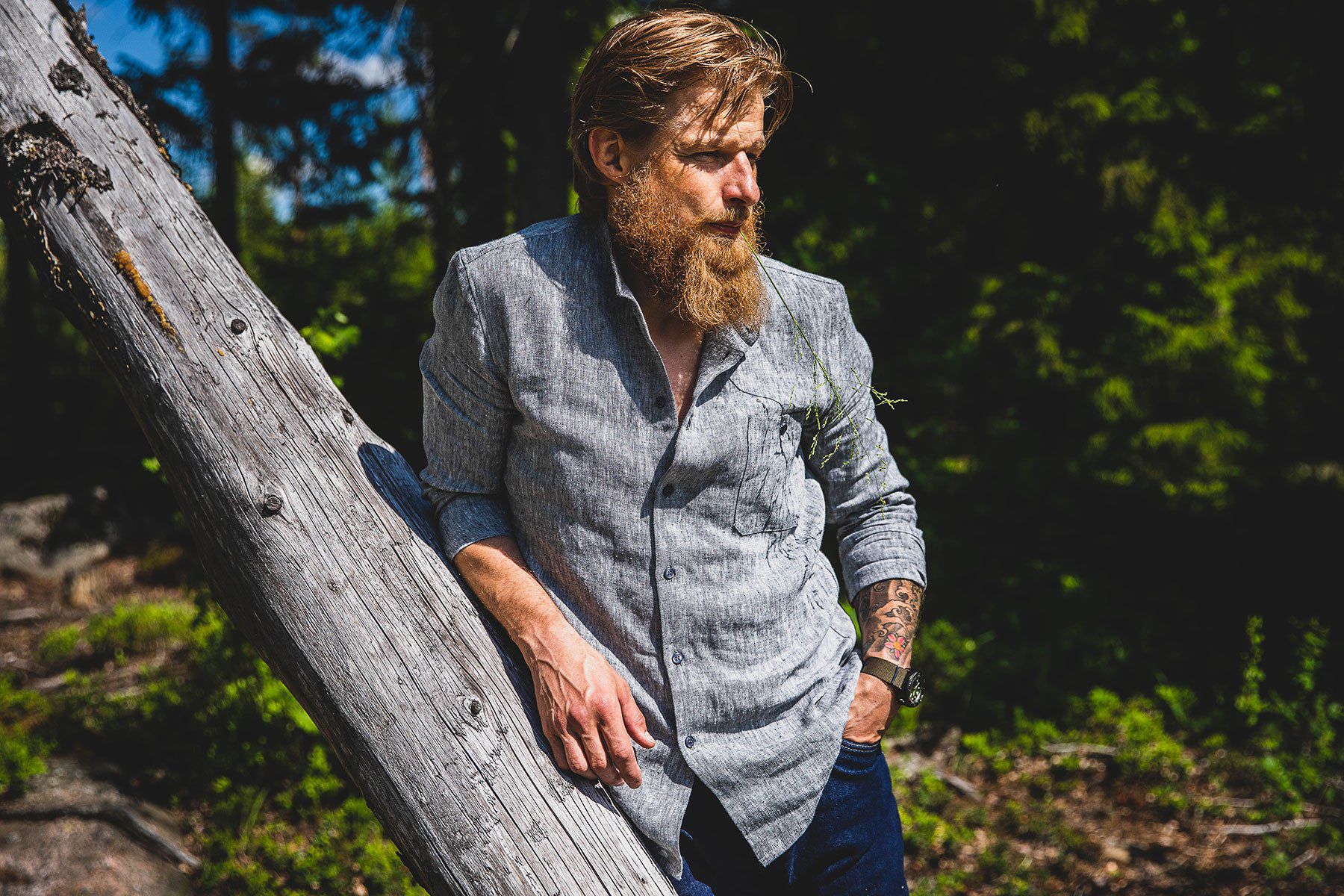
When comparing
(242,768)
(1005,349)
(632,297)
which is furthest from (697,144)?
(1005,349)

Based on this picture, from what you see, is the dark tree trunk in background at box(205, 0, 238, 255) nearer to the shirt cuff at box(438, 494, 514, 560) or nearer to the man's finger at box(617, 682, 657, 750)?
the shirt cuff at box(438, 494, 514, 560)

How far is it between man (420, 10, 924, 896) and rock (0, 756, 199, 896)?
9.84ft

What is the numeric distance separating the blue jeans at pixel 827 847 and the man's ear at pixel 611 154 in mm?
1125

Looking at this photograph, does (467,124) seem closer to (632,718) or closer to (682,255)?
(682,255)

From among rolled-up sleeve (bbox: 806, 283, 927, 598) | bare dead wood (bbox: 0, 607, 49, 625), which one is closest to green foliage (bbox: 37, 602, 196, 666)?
bare dead wood (bbox: 0, 607, 49, 625)

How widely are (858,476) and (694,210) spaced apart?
69 cm

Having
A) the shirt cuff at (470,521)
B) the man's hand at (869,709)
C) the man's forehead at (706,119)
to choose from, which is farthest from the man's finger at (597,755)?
the man's forehead at (706,119)

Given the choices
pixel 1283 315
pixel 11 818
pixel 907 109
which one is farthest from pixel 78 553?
pixel 1283 315

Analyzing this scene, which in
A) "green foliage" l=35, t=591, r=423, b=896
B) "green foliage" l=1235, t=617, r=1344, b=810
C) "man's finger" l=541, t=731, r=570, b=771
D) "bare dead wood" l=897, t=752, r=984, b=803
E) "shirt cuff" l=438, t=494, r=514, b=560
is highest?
"shirt cuff" l=438, t=494, r=514, b=560

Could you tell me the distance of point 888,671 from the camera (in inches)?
73.4

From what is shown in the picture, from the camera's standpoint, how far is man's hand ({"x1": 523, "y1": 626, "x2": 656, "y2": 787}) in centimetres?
149

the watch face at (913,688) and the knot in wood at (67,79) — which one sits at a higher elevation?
the knot in wood at (67,79)

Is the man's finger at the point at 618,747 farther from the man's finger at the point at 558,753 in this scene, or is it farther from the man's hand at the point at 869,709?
the man's hand at the point at 869,709

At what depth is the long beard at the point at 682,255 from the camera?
1.63 metres
